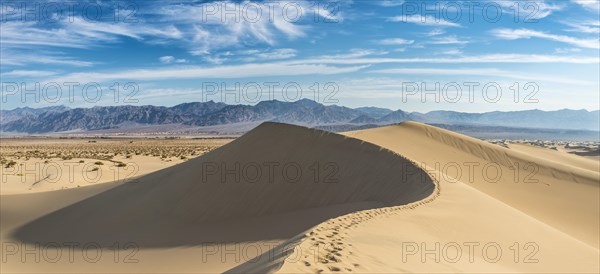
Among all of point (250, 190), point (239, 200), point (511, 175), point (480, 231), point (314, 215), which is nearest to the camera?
point (480, 231)

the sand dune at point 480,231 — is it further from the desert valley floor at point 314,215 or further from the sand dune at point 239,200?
the sand dune at point 239,200

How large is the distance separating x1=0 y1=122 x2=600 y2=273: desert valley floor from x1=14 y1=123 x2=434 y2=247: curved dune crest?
56 millimetres

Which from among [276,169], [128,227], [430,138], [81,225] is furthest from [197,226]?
[430,138]

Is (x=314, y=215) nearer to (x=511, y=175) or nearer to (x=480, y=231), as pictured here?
(x=480, y=231)

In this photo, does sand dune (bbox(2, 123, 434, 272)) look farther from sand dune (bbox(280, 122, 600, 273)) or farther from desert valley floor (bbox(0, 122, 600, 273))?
sand dune (bbox(280, 122, 600, 273))

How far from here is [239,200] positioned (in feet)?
47.0

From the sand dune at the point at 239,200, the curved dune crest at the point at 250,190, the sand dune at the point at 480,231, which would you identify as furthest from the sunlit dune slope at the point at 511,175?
the sand dune at the point at 239,200

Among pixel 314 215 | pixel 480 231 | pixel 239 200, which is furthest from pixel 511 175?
pixel 239 200

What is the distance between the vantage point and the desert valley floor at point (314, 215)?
25.1 ft

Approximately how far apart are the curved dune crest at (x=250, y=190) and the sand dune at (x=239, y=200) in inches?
1.4

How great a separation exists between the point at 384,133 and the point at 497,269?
1795 centimetres

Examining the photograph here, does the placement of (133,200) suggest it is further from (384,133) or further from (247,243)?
(384,133)

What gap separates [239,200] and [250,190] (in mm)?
597

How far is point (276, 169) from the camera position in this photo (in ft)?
51.3
